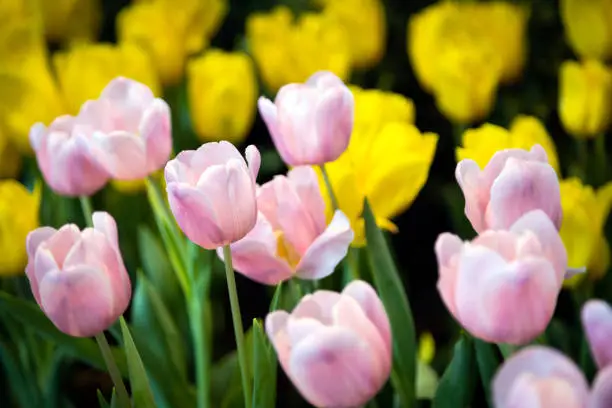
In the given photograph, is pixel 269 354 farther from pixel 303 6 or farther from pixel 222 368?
pixel 303 6

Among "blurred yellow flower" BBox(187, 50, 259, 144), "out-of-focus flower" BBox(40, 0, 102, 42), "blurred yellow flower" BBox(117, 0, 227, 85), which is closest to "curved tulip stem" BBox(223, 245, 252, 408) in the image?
"blurred yellow flower" BBox(187, 50, 259, 144)

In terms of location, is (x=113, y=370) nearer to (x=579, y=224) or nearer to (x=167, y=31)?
(x=579, y=224)

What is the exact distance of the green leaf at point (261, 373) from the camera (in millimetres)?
417

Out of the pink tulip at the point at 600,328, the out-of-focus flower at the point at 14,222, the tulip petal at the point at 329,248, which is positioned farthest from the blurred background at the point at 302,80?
the pink tulip at the point at 600,328

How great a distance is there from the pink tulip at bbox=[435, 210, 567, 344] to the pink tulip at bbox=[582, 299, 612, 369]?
3cm

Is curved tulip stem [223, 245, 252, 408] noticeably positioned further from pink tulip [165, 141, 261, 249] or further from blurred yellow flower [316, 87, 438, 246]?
blurred yellow flower [316, 87, 438, 246]

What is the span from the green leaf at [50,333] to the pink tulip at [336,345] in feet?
0.85

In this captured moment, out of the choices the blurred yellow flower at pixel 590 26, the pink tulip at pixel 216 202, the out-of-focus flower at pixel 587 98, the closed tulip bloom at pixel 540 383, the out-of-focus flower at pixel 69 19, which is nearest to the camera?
the closed tulip bloom at pixel 540 383

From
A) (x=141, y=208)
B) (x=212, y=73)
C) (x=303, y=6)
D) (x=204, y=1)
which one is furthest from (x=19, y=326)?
(x=303, y=6)

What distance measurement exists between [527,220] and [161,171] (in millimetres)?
394

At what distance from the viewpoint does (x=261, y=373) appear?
424 mm

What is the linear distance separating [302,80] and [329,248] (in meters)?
0.42

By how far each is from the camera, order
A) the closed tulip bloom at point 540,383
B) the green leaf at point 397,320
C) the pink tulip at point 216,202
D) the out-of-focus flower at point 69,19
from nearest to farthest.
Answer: the closed tulip bloom at point 540,383 < the pink tulip at point 216,202 < the green leaf at point 397,320 < the out-of-focus flower at point 69,19

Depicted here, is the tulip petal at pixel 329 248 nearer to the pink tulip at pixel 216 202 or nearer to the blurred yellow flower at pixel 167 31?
the pink tulip at pixel 216 202
